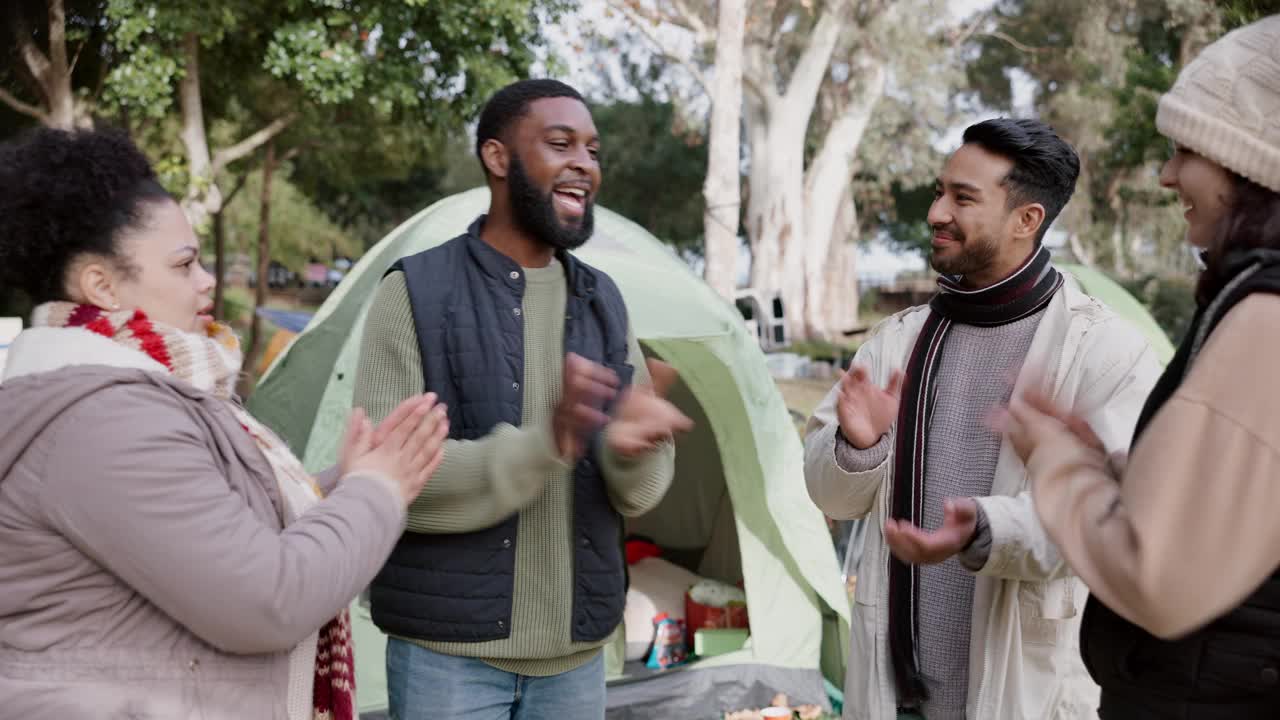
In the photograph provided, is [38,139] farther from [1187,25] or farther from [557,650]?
[1187,25]

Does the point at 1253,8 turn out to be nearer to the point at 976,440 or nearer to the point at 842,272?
the point at 976,440

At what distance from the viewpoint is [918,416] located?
7.79 ft

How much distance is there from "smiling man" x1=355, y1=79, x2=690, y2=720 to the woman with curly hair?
42 cm

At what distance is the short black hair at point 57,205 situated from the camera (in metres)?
1.52

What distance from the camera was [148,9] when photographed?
29.1 feet

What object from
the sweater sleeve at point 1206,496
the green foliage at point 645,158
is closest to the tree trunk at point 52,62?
the sweater sleeve at point 1206,496

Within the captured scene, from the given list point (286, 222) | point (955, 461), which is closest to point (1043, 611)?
point (955, 461)

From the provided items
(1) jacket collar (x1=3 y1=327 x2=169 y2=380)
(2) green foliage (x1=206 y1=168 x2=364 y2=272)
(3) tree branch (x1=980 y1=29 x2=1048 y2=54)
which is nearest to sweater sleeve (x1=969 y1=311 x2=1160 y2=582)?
(1) jacket collar (x1=3 y1=327 x2=169 y2=380)

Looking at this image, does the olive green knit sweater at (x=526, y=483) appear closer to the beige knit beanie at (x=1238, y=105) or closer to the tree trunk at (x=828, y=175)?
the beige knit beanie at (x=1238, y=105)

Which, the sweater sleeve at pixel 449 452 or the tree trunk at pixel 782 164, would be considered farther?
the tree trunk at pixel 782 164

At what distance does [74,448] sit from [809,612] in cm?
374

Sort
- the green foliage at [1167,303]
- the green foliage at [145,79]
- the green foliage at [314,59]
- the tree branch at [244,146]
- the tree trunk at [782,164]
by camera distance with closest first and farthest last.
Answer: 1. the green foliage at [145,79]
2. the green foliage at [314,59]
3. the tree branch at [244,146]
4. the tree trunk at [782,164]
5. the green foliage at [1167,303]

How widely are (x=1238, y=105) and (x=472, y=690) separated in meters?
1.64

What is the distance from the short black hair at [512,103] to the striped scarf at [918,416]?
0.96 m
